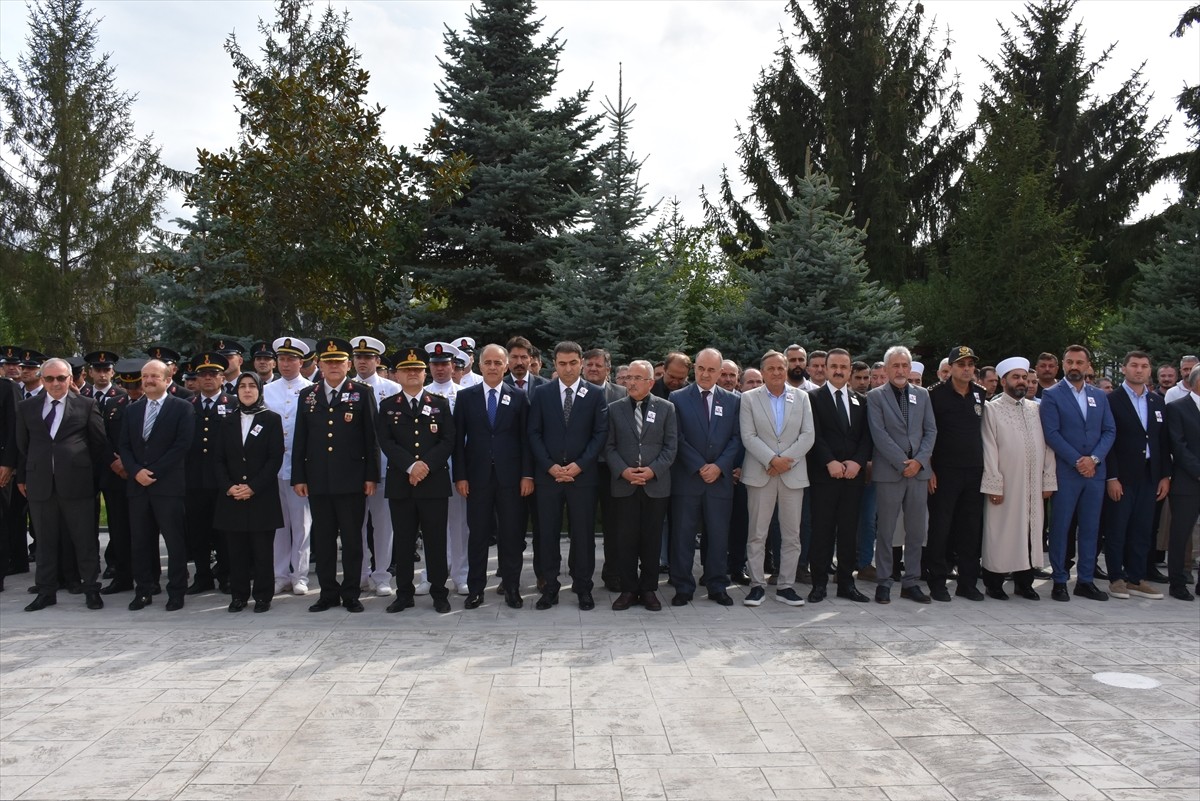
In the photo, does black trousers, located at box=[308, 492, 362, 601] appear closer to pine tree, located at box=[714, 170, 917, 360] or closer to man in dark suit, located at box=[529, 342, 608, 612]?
man in dark suit, located at box=[529, 342, 608, 612]

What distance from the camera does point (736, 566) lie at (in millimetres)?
8406

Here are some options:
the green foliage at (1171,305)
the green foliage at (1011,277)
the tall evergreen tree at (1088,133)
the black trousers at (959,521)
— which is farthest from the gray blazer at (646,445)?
the tall evergreen tree at (1088,133)

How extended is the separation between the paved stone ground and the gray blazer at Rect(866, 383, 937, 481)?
1210 mm

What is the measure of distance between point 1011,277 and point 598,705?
1394 centimetres

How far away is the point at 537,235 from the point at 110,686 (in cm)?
1091

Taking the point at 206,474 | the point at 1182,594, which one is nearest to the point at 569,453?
the point at 206,474

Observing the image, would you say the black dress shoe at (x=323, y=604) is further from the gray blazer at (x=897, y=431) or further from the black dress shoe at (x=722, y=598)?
the gray blazer at (x=897, y=431)

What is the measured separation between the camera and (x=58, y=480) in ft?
23.9

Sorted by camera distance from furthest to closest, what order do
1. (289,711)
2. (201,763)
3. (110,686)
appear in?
(110,686) < (289,711) < (201,763)

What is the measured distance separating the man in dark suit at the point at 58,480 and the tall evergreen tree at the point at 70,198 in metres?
20.0

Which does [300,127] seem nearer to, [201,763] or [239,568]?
[239,568]

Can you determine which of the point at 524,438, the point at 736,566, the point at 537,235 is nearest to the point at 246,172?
the point at 537,235

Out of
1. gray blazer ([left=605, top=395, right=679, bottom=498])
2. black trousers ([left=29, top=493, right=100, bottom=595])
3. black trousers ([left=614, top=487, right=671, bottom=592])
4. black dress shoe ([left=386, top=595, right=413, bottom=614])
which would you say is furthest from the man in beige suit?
black trousers ([left=29, top=493, right=100, bottom=595])

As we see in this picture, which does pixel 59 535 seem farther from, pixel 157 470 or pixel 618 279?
pixel 618 279
